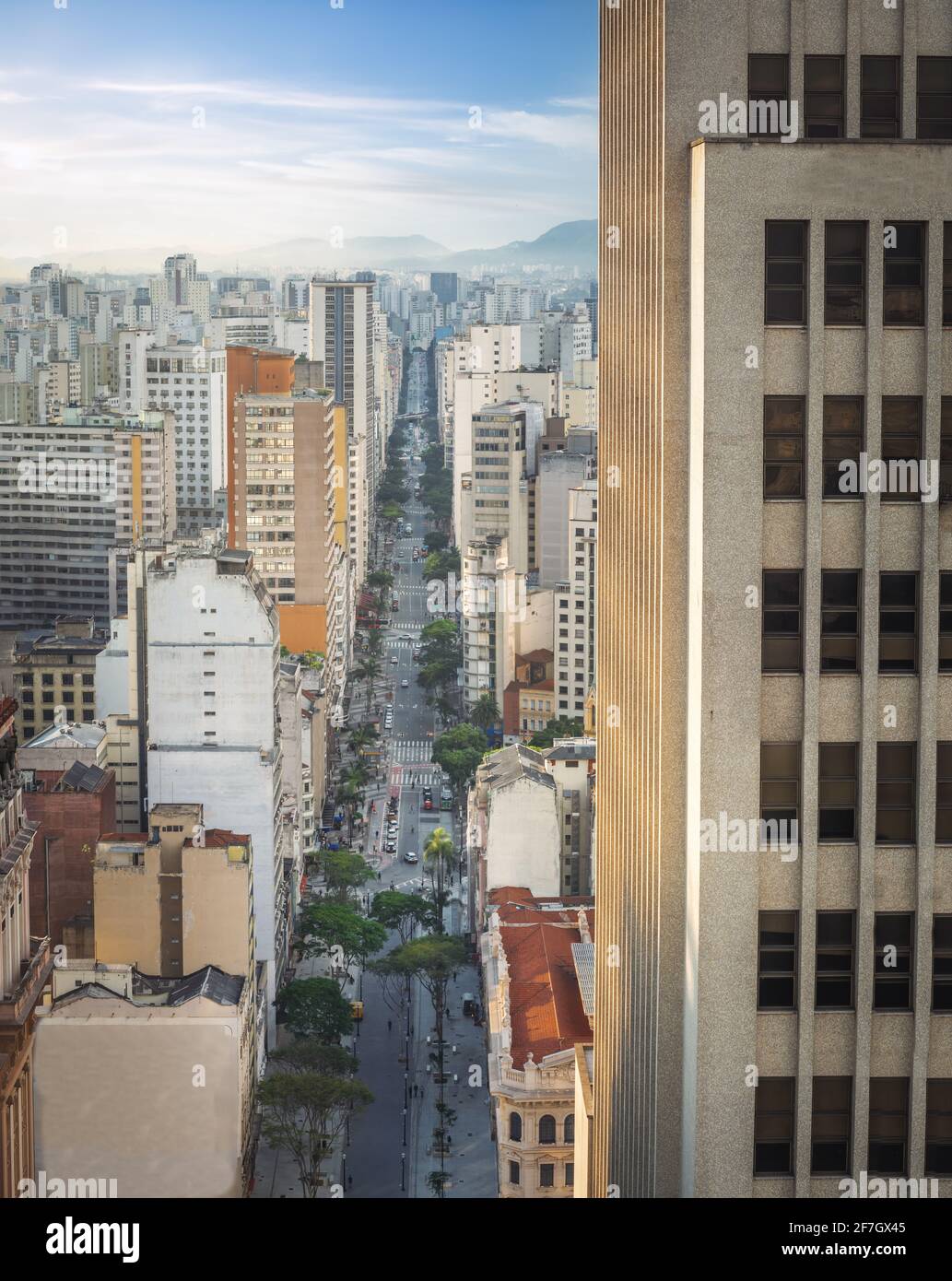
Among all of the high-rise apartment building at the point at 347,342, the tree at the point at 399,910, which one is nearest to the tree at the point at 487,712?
the tree at the point at 399,910

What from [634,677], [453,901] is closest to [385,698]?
[453,901]

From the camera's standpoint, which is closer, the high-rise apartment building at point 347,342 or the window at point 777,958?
the window at point 777,958

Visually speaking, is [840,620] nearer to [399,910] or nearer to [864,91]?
[864,91]

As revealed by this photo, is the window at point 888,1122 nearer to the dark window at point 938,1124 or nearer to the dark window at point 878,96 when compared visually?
the dark window at point 938,1124

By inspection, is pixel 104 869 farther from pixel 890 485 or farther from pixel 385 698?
pixel 385 698

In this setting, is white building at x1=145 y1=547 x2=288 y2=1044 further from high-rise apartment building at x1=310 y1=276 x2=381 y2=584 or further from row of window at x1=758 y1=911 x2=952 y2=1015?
high-rise apartment building at x1=310 y1=276 x2=381 y2=584

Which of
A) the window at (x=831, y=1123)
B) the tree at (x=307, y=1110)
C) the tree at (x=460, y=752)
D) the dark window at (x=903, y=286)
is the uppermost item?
the dark window at (x=903, y=286)

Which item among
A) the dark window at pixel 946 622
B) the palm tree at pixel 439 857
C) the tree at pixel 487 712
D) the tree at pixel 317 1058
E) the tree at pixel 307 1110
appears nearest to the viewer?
the dark window at pixel 946 622

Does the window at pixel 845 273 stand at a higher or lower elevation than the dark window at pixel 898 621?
higher
